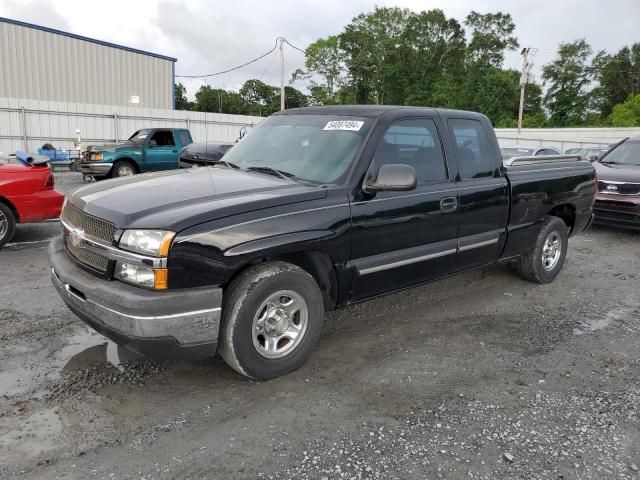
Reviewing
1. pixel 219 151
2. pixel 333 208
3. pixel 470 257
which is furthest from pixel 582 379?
pixel 219 151

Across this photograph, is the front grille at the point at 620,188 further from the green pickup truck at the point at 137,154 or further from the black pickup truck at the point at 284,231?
the green pickup truck at the point at 137,154

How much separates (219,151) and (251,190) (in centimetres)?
1012

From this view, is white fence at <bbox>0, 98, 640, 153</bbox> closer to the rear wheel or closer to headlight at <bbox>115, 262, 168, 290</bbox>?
the rear wheel

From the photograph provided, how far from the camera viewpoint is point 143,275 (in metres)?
3.03

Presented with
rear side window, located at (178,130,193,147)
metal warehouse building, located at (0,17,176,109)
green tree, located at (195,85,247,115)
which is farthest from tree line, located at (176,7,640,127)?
rear side window, located at (178,130,193,147)

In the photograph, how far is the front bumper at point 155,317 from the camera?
9.70 ft

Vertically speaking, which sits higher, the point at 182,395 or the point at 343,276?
the point at 343,276

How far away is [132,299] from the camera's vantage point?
9.70 feet

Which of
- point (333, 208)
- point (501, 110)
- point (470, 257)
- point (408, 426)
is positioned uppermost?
point (501, 110)

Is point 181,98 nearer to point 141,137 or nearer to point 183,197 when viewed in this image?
point 141,137

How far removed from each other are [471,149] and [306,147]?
169 centimetres

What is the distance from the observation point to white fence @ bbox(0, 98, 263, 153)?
777 inches

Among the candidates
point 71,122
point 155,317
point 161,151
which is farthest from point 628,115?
Result: point 155,317

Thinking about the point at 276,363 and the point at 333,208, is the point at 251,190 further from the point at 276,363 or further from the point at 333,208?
the point at 276,363
